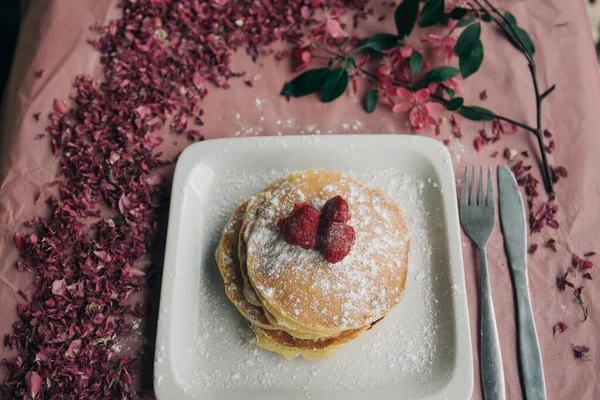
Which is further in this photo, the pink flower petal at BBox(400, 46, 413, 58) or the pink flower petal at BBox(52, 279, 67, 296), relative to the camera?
the pink flower petal at BBox(400, 46, 413, 58)

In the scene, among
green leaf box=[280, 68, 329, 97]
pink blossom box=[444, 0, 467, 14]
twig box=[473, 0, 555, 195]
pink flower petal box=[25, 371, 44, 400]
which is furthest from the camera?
pink blossom box=[444, 0, 467, 14]

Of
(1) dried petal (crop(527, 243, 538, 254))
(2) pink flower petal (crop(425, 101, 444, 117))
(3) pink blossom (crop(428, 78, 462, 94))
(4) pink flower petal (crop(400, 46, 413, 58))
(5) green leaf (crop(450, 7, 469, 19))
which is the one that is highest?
(5) green leaf (crop(450, 7, 469, 19))

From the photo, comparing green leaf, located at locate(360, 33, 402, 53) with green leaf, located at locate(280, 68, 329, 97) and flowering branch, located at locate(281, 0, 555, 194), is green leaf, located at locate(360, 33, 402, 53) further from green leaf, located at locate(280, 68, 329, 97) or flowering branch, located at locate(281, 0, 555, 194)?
green leaf, located at locate(280, 68, 329, 97)

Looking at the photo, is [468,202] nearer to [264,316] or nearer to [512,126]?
[512,126]

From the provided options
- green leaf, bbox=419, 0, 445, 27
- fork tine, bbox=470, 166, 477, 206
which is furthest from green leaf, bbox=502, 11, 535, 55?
fork tine, bbox=470, 166, 477, 206

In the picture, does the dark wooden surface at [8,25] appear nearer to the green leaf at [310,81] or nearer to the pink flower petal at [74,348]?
the green leaf at [310,81]

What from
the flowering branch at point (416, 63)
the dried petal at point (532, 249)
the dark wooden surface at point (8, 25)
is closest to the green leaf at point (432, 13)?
the flowering branch at point (416, 63)
